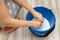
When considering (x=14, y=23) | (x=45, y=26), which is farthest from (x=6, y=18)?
(x=45, y=26)

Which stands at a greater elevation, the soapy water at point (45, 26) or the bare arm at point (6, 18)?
the bare arm at point (6, 18)

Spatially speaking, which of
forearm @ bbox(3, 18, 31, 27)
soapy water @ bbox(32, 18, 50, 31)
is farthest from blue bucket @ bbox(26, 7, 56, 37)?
forearm @ bbox(3, 18, 31, 27)

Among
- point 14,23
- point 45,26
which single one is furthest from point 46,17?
point 14,23

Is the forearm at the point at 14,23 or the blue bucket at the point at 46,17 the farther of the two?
the blue bucket at the point at 46,17

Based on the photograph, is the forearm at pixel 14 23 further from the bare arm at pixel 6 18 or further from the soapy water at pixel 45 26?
the soapy water at pixel 45 26

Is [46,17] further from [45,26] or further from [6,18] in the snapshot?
[6,18]

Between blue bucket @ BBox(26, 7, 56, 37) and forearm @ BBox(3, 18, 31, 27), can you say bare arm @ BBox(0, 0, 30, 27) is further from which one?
blue bucket @ BBox(26, 7, 56, 37)

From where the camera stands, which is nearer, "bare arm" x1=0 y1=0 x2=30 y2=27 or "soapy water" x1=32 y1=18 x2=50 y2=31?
"bare arm" x1=0 y1=0 x2=30 y2=27

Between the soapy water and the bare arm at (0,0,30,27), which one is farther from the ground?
the bare arm at (0,0,30,27)

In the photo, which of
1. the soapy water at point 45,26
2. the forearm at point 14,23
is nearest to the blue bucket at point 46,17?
the soapy water at point 45,26

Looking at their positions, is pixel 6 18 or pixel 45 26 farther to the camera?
pixel 45 26

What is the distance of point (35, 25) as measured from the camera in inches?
47.1

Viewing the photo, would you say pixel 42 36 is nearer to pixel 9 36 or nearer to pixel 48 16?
pixel 48 16

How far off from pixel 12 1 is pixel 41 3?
0.37 meters
